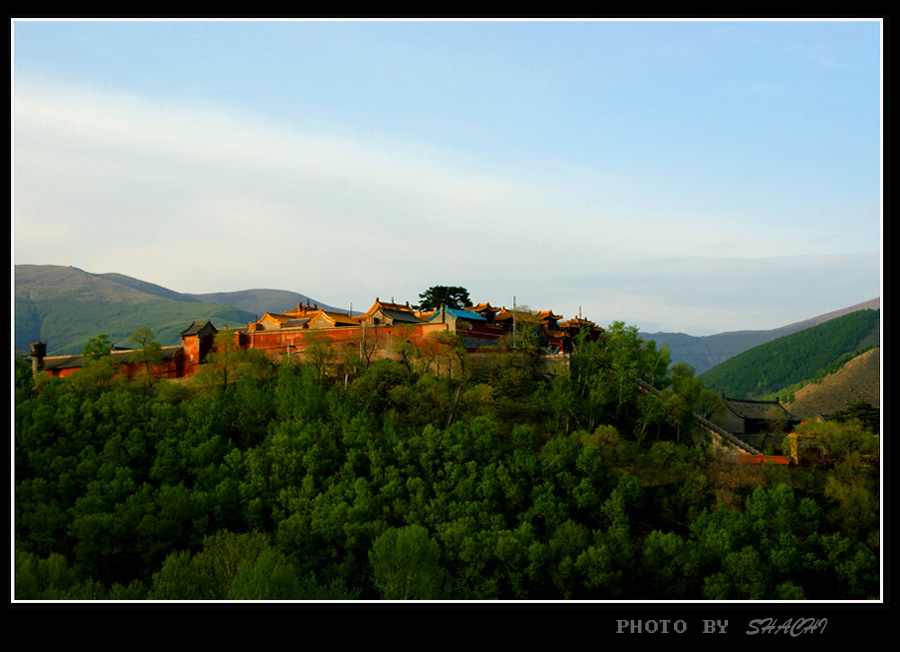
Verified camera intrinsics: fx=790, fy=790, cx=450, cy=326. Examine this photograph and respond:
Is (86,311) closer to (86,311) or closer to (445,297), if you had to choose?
(86,311)

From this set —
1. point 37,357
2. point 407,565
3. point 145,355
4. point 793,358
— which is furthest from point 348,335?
point 793,358

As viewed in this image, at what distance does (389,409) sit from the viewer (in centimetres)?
2842

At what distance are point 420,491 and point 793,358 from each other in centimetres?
7773

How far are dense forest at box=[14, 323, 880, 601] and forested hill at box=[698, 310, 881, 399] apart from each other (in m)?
61.2

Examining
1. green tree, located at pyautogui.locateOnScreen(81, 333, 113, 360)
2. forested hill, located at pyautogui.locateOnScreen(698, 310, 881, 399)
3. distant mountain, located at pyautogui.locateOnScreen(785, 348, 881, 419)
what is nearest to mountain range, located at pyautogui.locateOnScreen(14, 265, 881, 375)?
forested hill, located at pyautogui.locateOnScreen(698, 310, 881, 399)

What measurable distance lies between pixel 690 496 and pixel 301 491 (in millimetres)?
12258

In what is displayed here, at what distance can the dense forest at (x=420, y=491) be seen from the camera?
22.5m

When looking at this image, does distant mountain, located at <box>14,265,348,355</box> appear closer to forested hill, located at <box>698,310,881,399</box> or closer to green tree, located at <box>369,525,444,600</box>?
forested hill, located at <box>698,310,881,399</box>

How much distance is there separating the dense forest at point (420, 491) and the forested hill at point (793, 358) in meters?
61.2

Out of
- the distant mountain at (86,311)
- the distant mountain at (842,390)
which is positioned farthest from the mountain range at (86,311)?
the distant mountain at (842,390)

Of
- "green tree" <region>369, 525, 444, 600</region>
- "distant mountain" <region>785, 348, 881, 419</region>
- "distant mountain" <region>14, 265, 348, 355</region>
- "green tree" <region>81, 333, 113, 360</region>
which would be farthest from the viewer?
"distant mountain" <region>14, 265, 348, 355</region>

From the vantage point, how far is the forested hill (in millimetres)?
87688
